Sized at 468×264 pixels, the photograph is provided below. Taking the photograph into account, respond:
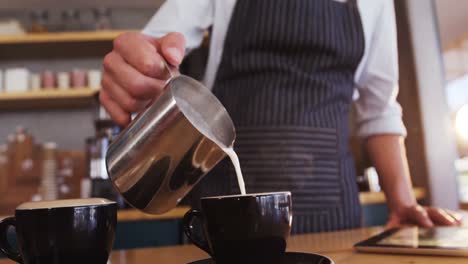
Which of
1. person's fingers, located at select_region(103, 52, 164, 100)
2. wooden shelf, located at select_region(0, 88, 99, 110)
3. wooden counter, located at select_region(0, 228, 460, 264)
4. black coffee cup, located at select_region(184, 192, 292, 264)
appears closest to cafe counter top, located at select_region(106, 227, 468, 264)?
wooden counter, located at select_region(0, 228, 460, 264)

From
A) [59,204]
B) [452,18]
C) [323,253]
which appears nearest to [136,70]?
[59,204]

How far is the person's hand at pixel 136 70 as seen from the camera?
0.58 metres

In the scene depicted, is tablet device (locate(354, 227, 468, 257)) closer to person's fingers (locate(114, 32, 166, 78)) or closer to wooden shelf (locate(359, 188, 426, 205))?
person's fingers (locate(114, 32, 166, 78))

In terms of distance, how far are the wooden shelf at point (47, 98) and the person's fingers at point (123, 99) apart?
4.53ft

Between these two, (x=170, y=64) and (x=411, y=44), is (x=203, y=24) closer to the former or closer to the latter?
(x=170, y=64)

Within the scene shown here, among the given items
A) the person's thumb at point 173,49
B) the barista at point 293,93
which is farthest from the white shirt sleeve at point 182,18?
the person's thumb at point 173,49

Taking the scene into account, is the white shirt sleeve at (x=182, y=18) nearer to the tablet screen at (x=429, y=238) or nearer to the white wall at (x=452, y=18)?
the tablet screen at (x=429, y=238)

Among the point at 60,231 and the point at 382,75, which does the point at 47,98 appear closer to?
the point at 382,75

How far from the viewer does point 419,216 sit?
808 millimetres

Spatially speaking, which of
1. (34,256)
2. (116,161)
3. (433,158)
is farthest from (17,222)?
(433,158)

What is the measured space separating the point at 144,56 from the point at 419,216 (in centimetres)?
54

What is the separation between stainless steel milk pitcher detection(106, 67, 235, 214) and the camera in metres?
0.53

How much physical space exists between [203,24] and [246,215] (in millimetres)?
638

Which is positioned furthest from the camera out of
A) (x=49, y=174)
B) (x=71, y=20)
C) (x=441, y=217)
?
(x=71, y=20)
